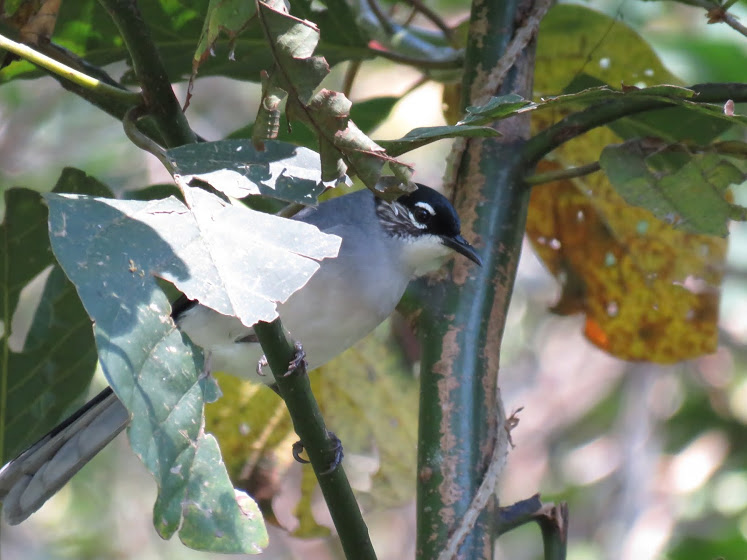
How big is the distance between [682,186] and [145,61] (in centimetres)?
126

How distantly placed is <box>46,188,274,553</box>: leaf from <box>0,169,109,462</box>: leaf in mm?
1211

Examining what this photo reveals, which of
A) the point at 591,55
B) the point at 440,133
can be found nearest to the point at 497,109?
the point at 440,133

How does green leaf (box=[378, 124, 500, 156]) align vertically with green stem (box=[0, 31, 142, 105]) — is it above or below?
below

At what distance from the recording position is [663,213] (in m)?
2.17

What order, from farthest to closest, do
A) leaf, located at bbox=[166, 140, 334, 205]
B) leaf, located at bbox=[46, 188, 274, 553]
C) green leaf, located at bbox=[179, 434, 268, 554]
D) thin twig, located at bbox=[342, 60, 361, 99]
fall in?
thin twig, located at bbox=[342, 60, 361, 99], leaf, located at bbox=[166, 140, 334, 205], green leaf, located at bbox=[179, 434, 268, 554], leaf, located at bbox=[46, 188, 274, 553]

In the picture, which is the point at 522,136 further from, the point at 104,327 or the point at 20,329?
the point at 20,329

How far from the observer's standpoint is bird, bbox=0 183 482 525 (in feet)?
8.21

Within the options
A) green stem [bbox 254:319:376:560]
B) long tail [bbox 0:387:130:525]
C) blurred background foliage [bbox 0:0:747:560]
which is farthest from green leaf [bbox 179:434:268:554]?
blurred background foliage [bbox 0:0:747:560]

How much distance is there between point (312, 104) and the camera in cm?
150

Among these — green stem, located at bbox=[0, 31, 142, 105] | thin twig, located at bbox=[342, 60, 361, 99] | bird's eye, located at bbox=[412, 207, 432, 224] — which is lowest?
green stem, located at bbox=[0, 31, 142, 105]

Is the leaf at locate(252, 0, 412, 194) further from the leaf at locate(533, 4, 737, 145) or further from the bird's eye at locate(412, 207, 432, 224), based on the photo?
the bird's eye at locate(412, 207, 432, 224)

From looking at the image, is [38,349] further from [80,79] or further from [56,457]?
[80,79]

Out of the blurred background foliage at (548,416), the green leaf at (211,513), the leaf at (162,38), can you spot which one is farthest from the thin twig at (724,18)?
the blurred background foliage at (548,416)

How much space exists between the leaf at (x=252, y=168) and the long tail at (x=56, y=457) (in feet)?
3.22
